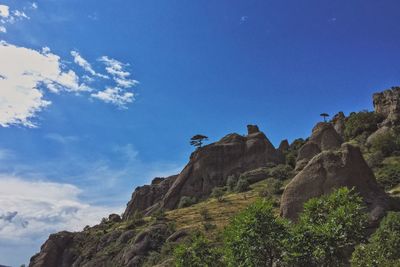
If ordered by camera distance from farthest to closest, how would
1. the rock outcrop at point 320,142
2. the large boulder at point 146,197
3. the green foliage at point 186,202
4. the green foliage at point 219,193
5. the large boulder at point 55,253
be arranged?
the large boulder at point 146,197, the green foliage at point 186,202, the large boulder at point 55,253, the rock outcrop at point 320,142, the green foliage at point 219,193

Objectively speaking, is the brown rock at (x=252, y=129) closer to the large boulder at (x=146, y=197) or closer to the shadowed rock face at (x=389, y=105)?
the large boulder at (x=146, y=197)

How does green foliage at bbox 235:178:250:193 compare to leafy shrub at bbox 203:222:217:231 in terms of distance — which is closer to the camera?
leafy shrub at bbox 203:222:217:231

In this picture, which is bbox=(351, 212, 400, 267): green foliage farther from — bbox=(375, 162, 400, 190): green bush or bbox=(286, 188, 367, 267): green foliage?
bbox=(375, 162, 400, 190): green bush

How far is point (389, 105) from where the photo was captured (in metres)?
103

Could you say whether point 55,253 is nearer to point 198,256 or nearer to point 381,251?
point 198,256

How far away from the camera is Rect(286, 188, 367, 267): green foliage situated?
2373cm

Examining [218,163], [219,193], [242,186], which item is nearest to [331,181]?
[242,186]

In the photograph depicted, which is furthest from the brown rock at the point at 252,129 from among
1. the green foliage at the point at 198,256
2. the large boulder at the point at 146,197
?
the green foliage at the point at 198,256

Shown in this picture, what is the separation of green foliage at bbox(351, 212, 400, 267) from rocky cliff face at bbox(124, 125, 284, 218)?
230 feet

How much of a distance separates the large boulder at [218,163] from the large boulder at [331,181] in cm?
5640

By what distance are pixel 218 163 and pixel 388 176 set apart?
49.7 meters

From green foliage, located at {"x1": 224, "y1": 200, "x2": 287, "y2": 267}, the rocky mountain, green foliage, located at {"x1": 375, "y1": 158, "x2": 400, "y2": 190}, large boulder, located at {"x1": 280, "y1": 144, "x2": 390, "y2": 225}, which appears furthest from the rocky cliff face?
green foliage, located at {"x1": 224, "y1": 200, "x2": 287, "y2": 267}

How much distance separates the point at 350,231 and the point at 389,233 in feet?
22.5

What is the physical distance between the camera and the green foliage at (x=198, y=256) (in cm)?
3023
